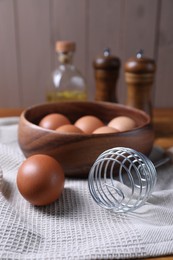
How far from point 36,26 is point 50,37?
6 centimetres

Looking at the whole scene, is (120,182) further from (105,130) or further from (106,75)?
(106,75)

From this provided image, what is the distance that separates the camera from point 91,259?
37 centimetres

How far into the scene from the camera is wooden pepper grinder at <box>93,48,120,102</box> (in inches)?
31.1

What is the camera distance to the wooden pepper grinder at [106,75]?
791 millimetres

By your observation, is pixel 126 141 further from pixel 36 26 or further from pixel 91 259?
pixel 36 26

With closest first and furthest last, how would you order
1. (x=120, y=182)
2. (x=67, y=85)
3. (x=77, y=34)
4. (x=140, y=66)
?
(x=120, y=182) < (x=140, y=66) < (x=67, y=85) < (x=77, y=34)

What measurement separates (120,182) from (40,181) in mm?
146

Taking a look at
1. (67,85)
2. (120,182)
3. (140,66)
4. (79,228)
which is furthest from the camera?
(67,85)

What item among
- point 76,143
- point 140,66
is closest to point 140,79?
point 140,66

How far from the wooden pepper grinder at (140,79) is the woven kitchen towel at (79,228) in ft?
0.93

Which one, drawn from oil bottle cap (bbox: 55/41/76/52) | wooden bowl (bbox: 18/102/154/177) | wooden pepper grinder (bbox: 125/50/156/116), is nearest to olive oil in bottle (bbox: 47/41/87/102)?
oil bottle cap (bbox: 55/41/76/52)

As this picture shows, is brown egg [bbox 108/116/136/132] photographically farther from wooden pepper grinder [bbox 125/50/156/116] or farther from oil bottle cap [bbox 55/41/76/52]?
oil bottle cap [bbox 55/41/76/52]

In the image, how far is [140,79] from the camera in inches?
28.6

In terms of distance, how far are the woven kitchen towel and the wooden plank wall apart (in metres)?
0.74
